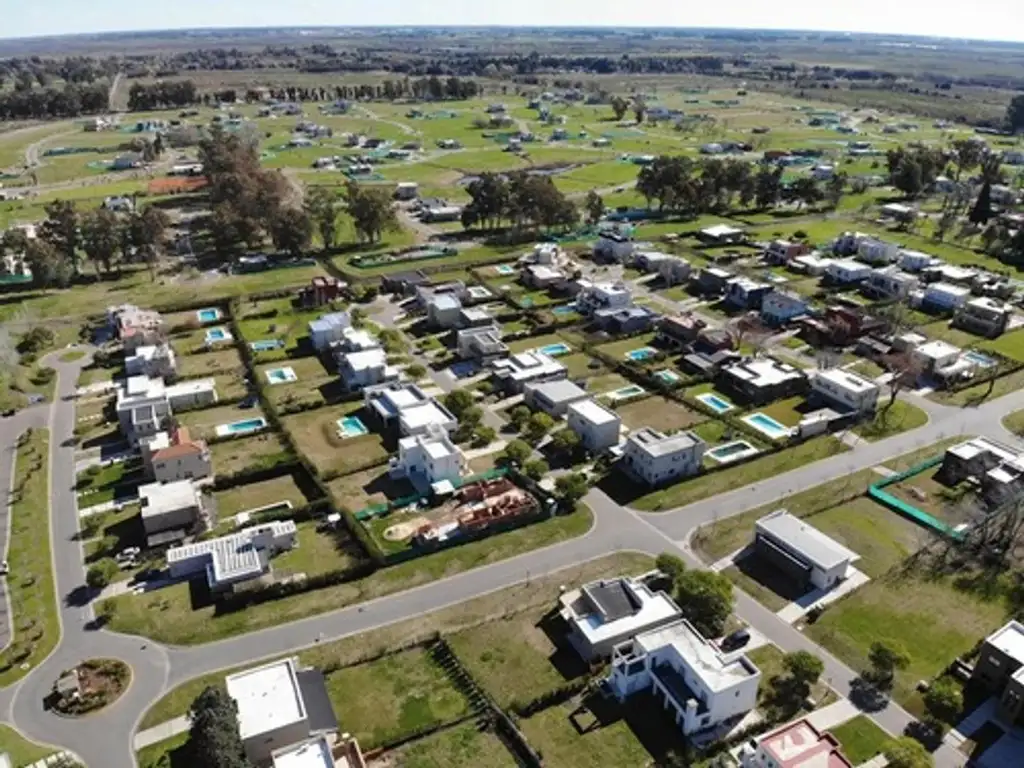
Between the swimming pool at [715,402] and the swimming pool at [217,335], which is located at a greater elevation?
the swimming pool at [715,402]

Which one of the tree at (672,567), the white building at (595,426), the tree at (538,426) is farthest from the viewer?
the tree at (538,426)

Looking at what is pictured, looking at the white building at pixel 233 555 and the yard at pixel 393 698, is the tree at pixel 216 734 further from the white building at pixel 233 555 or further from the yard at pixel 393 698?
the white building at pixel 233 555

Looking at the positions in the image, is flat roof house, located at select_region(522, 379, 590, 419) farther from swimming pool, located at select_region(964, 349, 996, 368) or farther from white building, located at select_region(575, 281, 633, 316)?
swimming pool, located at select_region(964, 349, 996, 368)

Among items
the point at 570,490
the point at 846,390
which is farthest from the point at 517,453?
the point at 846,390

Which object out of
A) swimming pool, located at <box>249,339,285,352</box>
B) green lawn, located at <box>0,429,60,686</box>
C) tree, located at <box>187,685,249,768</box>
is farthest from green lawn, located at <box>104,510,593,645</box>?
swimming pool, located at <box>249,339,285,352</box>

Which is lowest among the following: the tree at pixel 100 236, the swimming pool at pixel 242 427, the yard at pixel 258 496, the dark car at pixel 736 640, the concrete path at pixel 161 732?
the concrete path at pixel 161 732

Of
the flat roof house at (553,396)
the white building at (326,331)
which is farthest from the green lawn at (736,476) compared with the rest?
the white building at (326,331)

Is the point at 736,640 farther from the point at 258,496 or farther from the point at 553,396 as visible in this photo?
the point at 258,496
